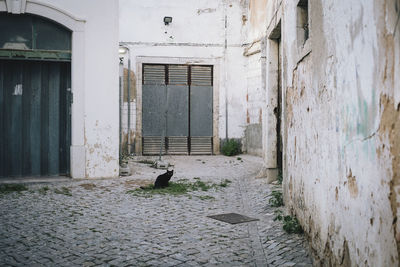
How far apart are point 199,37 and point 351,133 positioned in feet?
41.3

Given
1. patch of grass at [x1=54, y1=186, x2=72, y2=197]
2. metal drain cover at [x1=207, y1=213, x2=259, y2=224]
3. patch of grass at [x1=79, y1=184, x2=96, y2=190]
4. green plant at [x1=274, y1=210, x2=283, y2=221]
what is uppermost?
patch of grass at [x1=79, y1=184, x2=96, y2=190]

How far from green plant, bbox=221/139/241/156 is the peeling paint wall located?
9635 millimetres

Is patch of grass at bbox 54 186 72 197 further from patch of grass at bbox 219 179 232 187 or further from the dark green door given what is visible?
patch of grass at bbox 219 179 232 187

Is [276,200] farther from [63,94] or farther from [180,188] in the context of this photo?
[63,94]

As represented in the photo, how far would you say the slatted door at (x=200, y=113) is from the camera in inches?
583

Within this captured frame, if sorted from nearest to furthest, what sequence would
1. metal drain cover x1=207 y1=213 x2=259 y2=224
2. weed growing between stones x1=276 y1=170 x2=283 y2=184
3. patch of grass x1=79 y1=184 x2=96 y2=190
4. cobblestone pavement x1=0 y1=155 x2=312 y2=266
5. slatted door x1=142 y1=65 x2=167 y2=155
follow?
1. cobblestone pavement x1=0 y1=155 x2=312 y2=266
2. metal drain cover x1=207 y1=213 x2=259 y2=224
3. patch of grass x1=79 y1=184 x2=96 y2=190
4. weed growing between stones x1=276 y1=170 x2=283 y2=184
5. slatted door x1=142 y1=65 x2=167 y2=155

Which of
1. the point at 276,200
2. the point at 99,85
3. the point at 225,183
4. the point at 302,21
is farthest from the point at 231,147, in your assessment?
the point at 302,21

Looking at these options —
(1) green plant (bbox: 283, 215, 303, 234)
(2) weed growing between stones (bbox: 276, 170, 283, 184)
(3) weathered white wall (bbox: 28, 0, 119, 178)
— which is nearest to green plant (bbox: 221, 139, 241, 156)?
(2) weed growing between stones (bbox: 276, 170, 283, 184)

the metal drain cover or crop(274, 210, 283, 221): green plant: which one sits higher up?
crop(274, 210, 283, 221): green plant

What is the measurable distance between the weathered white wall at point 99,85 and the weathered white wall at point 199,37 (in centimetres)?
568

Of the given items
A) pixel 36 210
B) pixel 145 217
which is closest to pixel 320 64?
pixel 145 217

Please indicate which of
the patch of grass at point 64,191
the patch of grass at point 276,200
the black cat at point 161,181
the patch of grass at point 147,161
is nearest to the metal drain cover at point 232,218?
the patch of grass at point 276,200

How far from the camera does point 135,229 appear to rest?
4.98 metres

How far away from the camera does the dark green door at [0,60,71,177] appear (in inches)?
340
